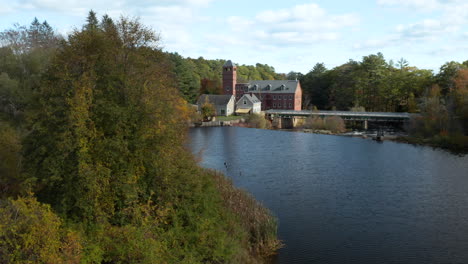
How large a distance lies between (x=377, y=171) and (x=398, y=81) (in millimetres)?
47647

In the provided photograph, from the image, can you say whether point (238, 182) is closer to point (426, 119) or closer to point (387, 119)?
point (426, 119)

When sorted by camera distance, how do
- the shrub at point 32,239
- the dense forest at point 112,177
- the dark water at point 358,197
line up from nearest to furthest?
the shrub at point 32,239, the dense forest at point 112,177, the dark water at point 358,197

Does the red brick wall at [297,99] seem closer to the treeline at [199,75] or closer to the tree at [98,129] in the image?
the treeline at [199,75]

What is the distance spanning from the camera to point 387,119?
63344mm

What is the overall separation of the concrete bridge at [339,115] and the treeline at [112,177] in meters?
51.1

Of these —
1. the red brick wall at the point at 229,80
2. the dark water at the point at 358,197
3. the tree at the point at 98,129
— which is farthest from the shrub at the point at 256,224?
the red brick wall at the point at 229,80

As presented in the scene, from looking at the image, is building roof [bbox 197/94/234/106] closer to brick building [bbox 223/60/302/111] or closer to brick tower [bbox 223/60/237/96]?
brick building [bbox 223/60/302/111]

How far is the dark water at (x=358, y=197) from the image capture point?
60.4 ft

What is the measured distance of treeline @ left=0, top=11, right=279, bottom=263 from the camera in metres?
12.6

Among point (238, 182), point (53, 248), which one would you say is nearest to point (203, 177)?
point (53, 248)

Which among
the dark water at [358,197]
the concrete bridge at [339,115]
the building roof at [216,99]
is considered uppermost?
the building roof at [216,99]

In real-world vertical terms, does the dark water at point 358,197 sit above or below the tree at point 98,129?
below

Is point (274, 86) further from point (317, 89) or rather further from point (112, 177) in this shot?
point (112, 177)

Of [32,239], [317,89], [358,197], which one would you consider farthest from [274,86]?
[32,239]
